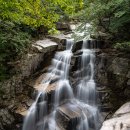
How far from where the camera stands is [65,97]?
10852 mm

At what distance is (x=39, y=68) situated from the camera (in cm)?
1228

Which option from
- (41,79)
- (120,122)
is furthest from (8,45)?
(120,122)

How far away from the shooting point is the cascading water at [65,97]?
9977 millimetres

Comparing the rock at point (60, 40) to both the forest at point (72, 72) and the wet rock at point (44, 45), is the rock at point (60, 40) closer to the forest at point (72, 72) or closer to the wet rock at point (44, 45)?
the wet rock at point (44, 45)

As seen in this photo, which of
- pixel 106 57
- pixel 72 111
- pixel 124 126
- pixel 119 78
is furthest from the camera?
pixel 106 57

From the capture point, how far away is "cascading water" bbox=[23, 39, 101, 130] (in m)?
9.98

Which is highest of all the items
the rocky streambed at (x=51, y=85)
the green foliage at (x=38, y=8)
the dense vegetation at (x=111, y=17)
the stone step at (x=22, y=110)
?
the dense vegetation at (x=111, y=17)

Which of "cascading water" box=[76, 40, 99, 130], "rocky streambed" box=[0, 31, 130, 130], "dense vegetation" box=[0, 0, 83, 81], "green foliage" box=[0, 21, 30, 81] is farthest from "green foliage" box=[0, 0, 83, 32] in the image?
"cascading water" box=[76, 40, 99, 130]

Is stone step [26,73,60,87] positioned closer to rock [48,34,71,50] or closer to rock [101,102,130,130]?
rock [48,34,71,50]

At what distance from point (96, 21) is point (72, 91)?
3.37 metres

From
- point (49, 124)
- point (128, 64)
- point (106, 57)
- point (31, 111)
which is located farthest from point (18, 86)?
point (128, 64)

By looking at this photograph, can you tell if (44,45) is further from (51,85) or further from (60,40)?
(51,85)

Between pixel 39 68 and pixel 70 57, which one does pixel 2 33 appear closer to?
pixel 39 68

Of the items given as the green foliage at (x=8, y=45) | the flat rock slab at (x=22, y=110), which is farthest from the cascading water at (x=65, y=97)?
the green foliage at (x=8, y=45)
